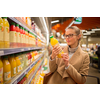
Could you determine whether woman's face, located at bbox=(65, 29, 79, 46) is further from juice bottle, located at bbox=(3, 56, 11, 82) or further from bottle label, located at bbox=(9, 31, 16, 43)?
juice bottle, located at bbox=(3, 56, 11, 82)

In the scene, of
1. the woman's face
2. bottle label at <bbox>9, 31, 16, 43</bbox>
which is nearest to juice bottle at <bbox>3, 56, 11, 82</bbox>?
bottle label at <bbox>9, 31, 16, 43</bbox>

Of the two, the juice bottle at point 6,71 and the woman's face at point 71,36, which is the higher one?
the woman's face at point 71,36

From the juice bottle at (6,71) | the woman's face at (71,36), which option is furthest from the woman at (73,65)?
the juice bottle at (6,71)

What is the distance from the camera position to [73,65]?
1.09 meters

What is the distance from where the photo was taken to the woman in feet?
3.44

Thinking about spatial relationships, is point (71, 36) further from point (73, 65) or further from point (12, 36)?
point (12, 36)

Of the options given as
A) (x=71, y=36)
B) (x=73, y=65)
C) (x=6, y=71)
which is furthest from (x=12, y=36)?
(x=73, y=65)

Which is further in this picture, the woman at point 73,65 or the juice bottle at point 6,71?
the woman at point 73,65

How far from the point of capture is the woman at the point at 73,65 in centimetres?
105

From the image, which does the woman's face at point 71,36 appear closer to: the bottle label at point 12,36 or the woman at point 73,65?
the woman at point 73,65
